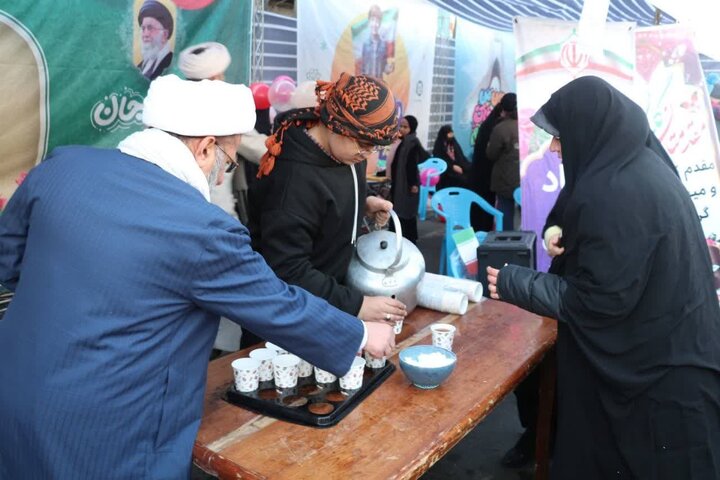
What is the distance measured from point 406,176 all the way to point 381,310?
14.5 feet

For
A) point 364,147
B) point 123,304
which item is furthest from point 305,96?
point 123,304

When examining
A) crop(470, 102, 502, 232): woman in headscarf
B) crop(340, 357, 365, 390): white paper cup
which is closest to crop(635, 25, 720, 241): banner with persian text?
crop(470, 102, 502, 232): woman in headscarf

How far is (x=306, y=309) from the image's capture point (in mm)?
→ 1285

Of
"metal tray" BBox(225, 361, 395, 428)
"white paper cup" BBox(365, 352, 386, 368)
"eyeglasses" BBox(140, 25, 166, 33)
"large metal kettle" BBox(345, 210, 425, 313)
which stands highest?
"eyeglasses" BBox(140, 25, 166, 33)

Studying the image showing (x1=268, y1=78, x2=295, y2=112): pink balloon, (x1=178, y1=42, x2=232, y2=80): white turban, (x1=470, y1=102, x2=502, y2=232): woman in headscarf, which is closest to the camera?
(x1=178, y1=42, x2=232, y2=80): white turban

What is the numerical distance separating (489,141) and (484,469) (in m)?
3.67

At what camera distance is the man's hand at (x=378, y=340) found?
1453 millimetres

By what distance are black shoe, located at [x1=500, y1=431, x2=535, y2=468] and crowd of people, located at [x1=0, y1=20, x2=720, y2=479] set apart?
0.76m

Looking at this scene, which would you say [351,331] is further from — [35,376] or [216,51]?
[216,51]

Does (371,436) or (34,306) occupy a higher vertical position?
(34,306)

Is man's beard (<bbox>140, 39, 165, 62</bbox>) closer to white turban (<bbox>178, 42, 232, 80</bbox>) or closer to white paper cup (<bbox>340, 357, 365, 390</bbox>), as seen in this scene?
white turban (<bbox>178, 42, 232, 80</bbox>)

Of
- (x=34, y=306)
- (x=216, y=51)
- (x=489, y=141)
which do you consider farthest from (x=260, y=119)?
(x=489, y=141)

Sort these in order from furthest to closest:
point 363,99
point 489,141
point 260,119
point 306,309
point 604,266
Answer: point 489,141 < point 260,119 < point 363,99 < point 604,266 < point 306,309

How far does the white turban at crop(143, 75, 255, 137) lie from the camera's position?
3.98 ft
